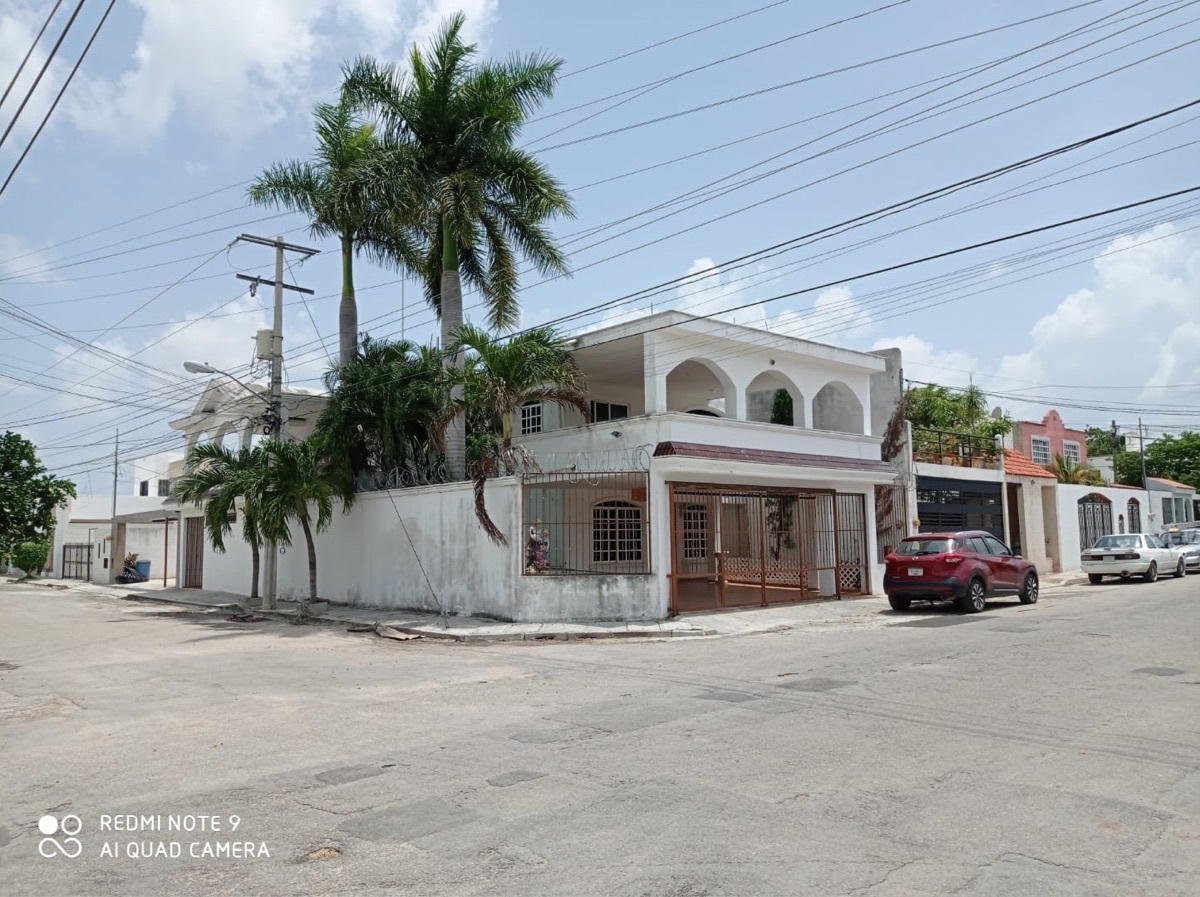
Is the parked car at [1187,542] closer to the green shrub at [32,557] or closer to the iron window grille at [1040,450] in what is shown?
the iron window grille at [1040,450]

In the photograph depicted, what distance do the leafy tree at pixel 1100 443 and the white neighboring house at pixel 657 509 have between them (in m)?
52.1

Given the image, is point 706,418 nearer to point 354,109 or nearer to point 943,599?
point 943,599

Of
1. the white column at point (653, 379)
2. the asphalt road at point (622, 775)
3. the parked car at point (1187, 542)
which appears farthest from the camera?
the parked car at point (1187, 542)

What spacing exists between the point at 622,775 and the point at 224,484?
19336 mm

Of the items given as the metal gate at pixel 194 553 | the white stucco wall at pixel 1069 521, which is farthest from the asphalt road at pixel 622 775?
the white stucco wall at pixel 1069 521

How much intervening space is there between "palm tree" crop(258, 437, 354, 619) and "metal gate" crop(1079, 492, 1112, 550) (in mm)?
28127

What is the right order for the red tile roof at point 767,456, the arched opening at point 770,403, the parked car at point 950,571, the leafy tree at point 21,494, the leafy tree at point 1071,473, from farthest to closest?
the leafy tree at point 1071,473
the arched opening at point 770,403
the parked car at point 950,571
the red tile roof at point 767,456
the leafy tree at point 21,494

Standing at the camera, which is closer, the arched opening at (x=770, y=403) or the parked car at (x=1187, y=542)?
the arched opening at (x=770, y=403)

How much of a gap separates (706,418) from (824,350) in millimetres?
5151

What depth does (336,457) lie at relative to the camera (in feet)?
75.1

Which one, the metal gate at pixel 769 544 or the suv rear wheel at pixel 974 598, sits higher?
the metal gate at pixel 769 544

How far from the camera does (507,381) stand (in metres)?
18.8

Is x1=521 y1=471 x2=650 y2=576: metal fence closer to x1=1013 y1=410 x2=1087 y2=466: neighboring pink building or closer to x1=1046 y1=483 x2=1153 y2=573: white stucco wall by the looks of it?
x1=1046 y1=483 x2=1153 y2=573: white stucco wall

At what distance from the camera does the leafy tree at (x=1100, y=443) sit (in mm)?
69238
